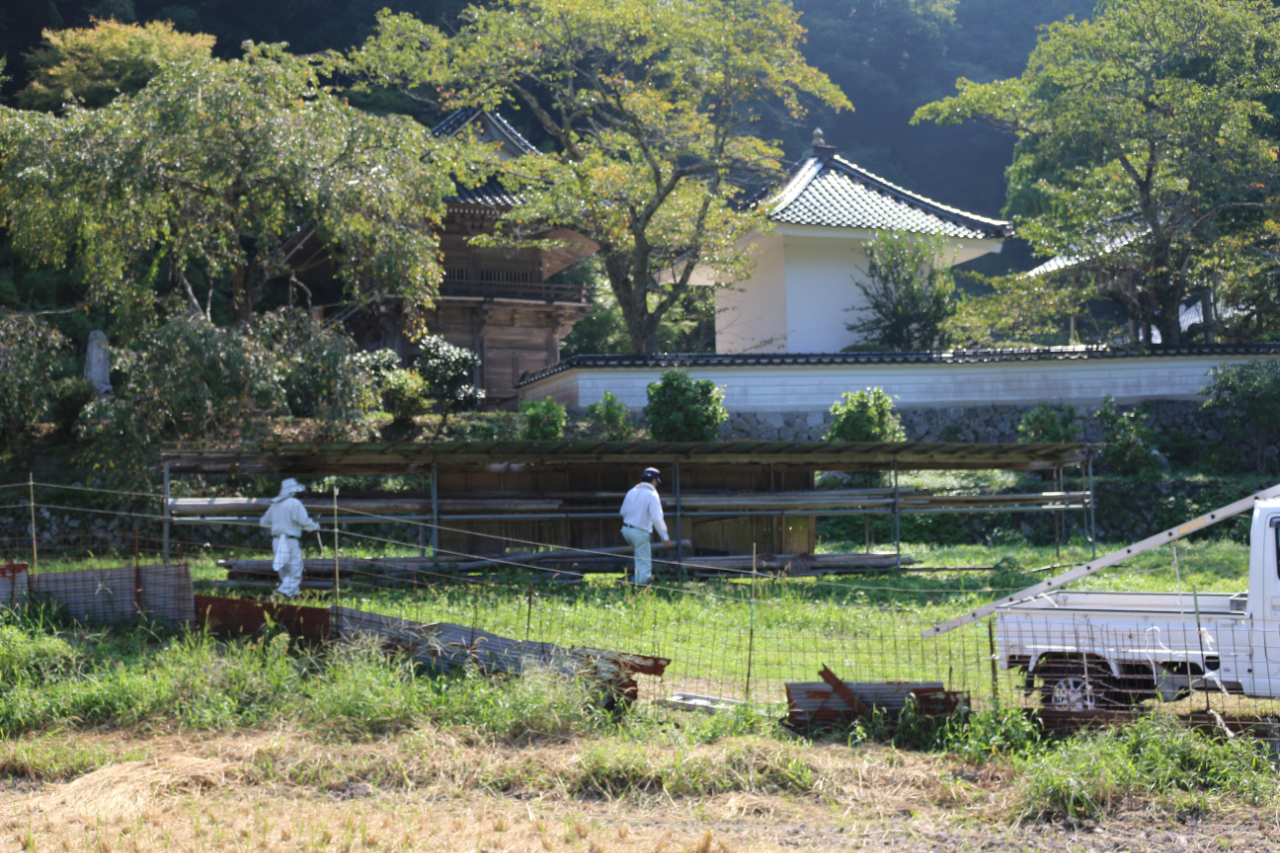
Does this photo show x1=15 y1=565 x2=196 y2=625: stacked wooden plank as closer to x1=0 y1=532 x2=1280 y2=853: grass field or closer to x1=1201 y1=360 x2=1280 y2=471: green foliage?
x1=0 y1=532 x2=1280 y2=853: grass field

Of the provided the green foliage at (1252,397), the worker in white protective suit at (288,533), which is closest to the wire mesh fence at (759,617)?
the worker in white protective suit at (288,533)

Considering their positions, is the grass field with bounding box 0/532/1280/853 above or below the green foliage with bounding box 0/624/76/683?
below

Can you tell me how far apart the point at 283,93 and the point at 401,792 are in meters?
11.9

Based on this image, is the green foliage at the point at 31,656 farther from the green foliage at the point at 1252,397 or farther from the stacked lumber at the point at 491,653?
the green foliage at the point at 1252,397

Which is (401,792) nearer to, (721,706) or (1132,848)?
(721,706)

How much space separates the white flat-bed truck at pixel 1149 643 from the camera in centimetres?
705

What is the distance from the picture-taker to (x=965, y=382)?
22719mm

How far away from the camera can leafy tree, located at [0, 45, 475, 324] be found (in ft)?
45.8

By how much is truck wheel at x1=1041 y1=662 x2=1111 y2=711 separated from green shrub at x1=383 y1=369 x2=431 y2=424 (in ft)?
45.8

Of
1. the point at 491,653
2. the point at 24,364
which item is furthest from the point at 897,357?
the point at 24,364

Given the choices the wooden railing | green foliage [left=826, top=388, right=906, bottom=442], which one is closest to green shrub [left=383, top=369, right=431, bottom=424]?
the wooden railing

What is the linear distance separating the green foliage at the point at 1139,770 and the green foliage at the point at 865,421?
39.1 ft

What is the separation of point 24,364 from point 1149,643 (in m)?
14.9

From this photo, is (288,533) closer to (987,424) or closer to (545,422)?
(545,422)
